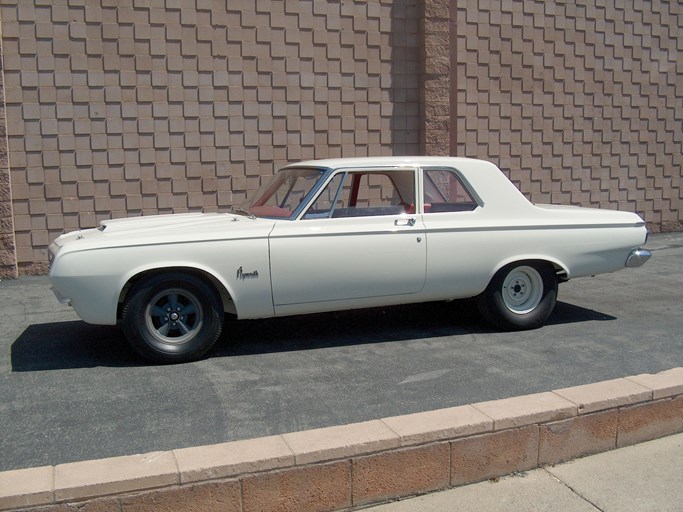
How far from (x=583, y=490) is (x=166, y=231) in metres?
3.37

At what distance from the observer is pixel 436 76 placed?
1079 cm

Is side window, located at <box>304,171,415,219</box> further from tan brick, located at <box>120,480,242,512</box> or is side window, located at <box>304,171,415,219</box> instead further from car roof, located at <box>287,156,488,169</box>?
tan brick, located at <box>120,480,242,512</box>

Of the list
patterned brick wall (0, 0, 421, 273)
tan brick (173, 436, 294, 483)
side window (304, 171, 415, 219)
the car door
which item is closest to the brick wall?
patterned brick wall (0, 0, 421, 273)

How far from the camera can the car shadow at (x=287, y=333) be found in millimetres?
6031

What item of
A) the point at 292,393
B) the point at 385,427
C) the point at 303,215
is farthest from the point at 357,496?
the point at 303,215

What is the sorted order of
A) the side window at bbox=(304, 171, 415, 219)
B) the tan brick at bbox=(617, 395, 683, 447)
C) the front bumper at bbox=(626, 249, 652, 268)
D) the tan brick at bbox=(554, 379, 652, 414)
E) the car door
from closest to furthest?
the tan brick at bbox=(554, 379, 652, 414) < the tan brick at bbox=(617, 395, 683, 447) < the car door < the side window at bbox=(304, 171, 415, 219) < the front bumper at bbox=(626, 249, 652, 268)

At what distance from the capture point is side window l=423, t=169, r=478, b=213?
6.69 meters

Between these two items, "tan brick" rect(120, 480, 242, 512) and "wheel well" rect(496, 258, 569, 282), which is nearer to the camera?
"tan brick" rect(120, 480, 242, 512)

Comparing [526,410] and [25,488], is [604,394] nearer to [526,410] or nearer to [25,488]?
[526,410]

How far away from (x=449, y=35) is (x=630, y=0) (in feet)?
11.3

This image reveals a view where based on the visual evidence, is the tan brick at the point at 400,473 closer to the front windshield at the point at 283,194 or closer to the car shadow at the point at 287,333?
the car shadow at the point at 287,333

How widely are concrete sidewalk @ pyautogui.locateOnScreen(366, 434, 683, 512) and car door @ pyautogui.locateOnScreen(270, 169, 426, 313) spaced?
217cm

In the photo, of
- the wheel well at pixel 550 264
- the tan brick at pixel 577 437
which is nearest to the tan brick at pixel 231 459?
the tan brick at pixel 577 437

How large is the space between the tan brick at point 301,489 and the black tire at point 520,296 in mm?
3065
